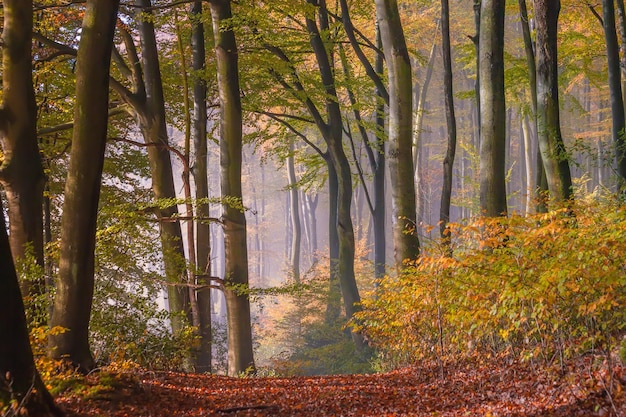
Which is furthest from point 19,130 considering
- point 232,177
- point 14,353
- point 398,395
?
point 398,395

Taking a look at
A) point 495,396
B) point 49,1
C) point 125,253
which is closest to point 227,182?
point 125,253

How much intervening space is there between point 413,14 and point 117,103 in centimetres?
1430

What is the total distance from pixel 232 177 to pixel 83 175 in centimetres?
497

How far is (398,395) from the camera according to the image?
21.9 feet

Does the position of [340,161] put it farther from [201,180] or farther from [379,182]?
[201,180]

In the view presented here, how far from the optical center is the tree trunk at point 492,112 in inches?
365

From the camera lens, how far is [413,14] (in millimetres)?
22453

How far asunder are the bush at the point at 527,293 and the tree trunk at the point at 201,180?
16.1ft

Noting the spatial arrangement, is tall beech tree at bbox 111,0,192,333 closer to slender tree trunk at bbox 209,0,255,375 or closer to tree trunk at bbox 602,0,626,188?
slender tree trunk at bbox 209,0,255,375

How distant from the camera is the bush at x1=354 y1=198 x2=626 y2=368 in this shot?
4.80m

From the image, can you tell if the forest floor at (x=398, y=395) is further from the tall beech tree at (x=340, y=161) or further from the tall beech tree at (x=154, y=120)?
the tall beech tree at (x=340, y=161)

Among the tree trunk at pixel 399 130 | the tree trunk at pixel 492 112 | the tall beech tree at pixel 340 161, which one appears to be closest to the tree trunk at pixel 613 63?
the tree trunk at pixel 492 112

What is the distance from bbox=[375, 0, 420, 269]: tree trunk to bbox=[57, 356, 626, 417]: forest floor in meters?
2.28

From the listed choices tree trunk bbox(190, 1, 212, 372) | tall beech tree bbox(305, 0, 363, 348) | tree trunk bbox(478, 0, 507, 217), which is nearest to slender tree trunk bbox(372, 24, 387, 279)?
tall beech tree bbox(305, 0, 363, 348)
